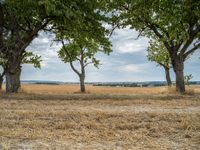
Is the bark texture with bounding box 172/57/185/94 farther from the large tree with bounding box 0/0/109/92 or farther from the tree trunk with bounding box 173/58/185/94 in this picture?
the large tree with bounding box 0/0/109/92

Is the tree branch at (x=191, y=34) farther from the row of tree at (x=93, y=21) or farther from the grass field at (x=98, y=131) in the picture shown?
the grass field at (x=98, y=131)

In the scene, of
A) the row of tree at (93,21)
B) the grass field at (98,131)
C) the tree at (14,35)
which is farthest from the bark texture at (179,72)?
the grass field at (98,131)

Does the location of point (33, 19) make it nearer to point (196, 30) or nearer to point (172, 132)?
point (196, 30)

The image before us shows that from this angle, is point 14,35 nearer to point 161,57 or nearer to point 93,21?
point 93,21

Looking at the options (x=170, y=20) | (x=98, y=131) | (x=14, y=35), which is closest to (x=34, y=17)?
(x=14, y=35)

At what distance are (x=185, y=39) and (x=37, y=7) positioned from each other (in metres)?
11.8

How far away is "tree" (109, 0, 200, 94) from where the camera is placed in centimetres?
2880

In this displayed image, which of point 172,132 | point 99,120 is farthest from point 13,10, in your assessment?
point 172,132

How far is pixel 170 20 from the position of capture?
29.2 m

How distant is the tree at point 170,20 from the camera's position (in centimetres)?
2880

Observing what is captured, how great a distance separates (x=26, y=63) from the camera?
51.8 metres

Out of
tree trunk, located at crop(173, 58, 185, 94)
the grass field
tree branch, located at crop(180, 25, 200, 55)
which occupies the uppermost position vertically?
tree branch, located at crop(180, 25, 200, 55)

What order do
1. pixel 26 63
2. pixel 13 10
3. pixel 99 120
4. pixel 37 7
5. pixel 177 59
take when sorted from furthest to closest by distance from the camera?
pixel 26 63
pixel 177 59
pixel 13 10
pixel 37 7
pixel 99 120

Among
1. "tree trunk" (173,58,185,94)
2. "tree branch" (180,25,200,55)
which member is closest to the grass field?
"tree branch" (180,25,200,55)
